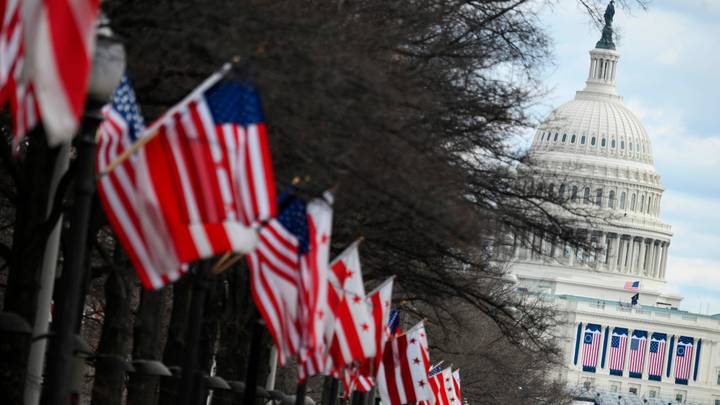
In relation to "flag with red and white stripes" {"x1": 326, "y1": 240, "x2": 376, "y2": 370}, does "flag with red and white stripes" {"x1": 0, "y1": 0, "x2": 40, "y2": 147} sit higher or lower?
higher

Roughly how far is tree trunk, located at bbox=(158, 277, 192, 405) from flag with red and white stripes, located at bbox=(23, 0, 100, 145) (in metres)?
15.1

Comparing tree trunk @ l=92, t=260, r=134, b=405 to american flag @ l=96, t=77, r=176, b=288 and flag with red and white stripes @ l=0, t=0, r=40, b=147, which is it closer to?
american flag @ l=96, t=77, r=176, b=288

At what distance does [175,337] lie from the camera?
1127 inches

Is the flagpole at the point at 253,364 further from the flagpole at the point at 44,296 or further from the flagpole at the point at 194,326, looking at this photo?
the flagpole at the point at 194,326

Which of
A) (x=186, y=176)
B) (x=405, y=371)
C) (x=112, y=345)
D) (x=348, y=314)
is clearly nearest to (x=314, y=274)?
(x=186, y=176)

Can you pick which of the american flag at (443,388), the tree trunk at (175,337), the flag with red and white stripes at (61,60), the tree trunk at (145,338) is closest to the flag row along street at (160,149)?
the flag with red and white stripes at (61,60)

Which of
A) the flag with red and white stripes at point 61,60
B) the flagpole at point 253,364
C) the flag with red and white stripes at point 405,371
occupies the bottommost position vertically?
the flagpole at point 253,364

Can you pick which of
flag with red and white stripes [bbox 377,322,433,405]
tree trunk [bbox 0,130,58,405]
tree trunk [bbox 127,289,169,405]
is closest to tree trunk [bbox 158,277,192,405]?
tree trunk [bbox 127,289,169,405]

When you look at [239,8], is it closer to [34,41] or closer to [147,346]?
[34,41]

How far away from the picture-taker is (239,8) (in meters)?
16.1

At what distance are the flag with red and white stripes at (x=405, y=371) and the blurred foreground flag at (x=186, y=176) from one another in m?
17.6

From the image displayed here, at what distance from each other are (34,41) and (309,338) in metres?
6.61

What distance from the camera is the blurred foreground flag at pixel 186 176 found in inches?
570

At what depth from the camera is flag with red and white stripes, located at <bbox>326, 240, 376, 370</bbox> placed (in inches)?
904
